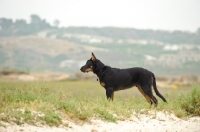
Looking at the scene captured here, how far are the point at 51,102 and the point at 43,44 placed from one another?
354 feet

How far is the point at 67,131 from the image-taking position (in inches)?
400

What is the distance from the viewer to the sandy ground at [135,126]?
9805 mm

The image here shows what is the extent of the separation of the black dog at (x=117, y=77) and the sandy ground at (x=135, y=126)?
3.92ft

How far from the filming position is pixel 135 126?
11609mm

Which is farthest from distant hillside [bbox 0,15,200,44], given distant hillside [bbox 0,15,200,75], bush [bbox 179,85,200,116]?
bush [bbox 179,85,200,116]

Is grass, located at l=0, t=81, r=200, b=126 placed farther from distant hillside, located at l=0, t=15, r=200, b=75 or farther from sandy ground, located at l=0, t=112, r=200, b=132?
distant hillside, located at l=0, t=15, r=200, b=75

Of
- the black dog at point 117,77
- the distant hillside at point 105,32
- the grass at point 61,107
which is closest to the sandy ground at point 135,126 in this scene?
the grass at point 61,107

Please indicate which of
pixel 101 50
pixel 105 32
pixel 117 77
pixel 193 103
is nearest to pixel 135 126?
pixel 117 77

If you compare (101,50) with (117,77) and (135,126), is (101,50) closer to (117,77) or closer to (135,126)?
(117,77)

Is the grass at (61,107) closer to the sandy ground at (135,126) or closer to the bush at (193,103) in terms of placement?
the bush at (193,103)

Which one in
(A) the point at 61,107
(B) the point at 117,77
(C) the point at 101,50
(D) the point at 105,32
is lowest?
(C) the point at 101,50

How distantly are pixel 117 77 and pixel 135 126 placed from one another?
241cm

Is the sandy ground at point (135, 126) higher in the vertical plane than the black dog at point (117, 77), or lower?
lower

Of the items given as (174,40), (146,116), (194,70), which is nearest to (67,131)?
(146,116)
